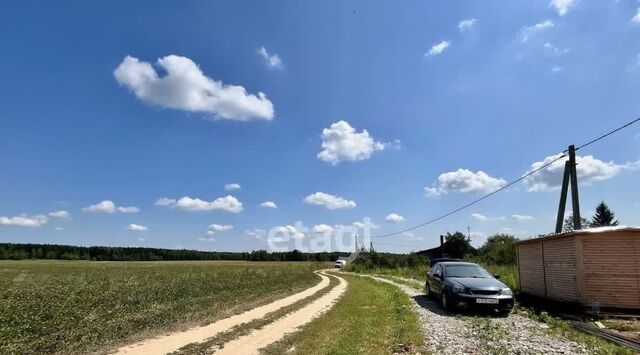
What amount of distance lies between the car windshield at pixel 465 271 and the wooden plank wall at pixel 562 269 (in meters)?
2.11

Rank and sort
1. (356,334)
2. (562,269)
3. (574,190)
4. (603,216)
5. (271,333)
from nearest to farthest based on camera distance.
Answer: (356,334) → (271,333) → (562,269) → (574,190) → (603,216)

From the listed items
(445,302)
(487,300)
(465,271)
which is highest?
(465,271)

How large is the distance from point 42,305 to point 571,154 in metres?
18.9

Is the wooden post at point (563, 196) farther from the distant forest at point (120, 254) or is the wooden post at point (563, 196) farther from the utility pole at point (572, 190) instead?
the distant forest at point (120, 254)

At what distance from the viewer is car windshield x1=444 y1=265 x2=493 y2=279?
15234 mm

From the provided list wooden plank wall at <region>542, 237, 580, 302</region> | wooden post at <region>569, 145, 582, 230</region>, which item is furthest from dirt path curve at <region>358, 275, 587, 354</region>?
wooden post at <region>569, 145, 582, 230</region>

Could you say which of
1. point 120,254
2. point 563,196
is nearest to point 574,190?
point 563,196

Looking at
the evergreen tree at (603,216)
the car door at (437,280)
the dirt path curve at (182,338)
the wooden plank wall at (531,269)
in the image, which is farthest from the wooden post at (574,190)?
the evergreen tree at (603,216)

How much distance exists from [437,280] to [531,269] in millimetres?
4024

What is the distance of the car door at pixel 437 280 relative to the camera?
15.7 metres

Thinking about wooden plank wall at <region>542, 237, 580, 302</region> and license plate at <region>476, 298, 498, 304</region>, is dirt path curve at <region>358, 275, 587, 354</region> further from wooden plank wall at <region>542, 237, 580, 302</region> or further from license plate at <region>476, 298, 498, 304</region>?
wooden plank wall at <region>542, 237, 580, 302</region>

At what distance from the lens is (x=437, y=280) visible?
16219mm

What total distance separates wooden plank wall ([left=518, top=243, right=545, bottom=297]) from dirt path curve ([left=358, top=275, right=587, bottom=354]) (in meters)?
3.98

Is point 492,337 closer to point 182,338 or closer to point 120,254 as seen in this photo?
point 182,338
